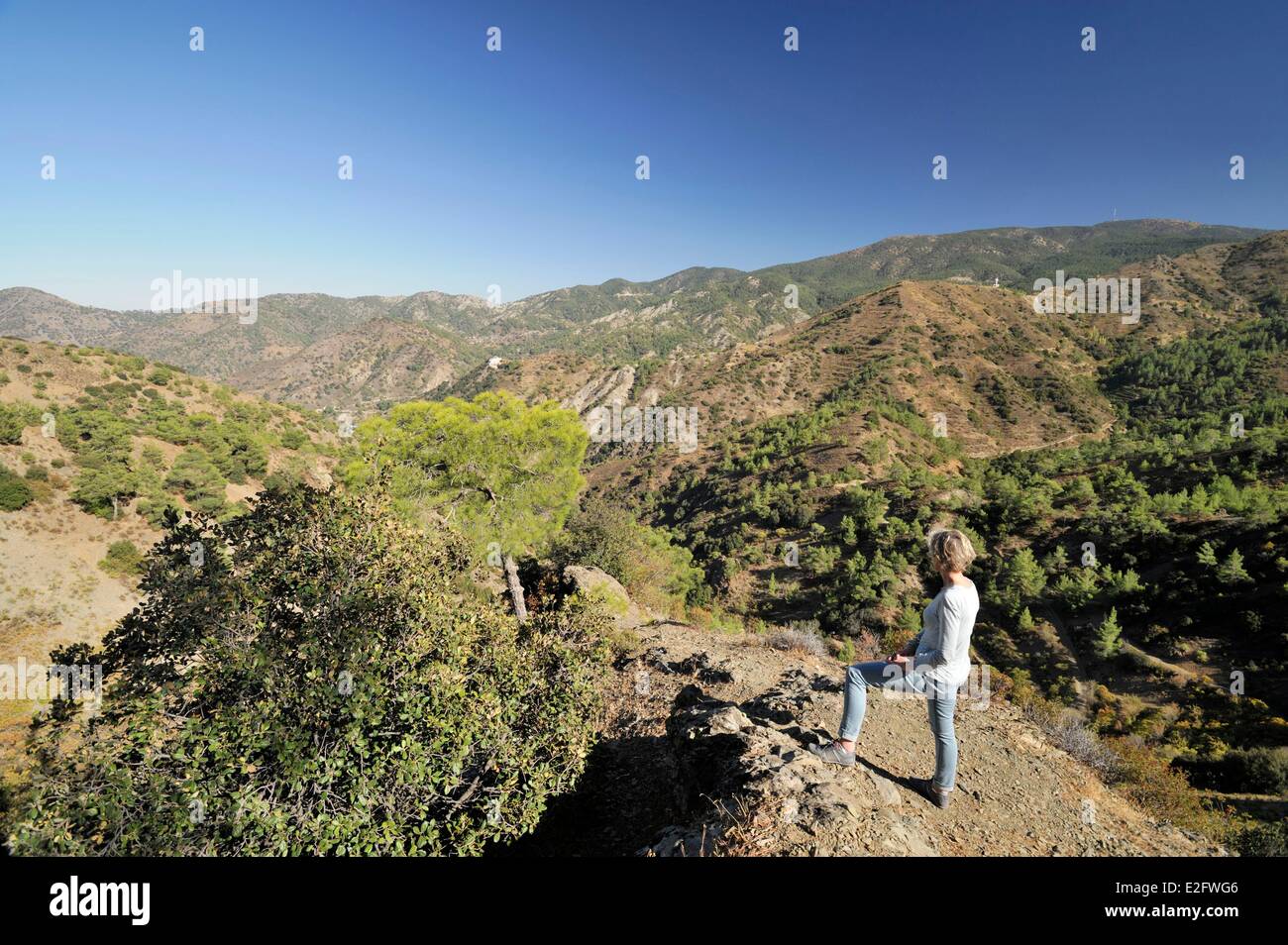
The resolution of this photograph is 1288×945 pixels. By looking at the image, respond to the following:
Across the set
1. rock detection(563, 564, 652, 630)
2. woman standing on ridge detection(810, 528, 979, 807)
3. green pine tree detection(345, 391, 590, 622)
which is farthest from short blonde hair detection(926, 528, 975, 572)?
rock detection(563, 564, 652, 630)

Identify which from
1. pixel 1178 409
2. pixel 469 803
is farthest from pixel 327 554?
pixel 1178 409

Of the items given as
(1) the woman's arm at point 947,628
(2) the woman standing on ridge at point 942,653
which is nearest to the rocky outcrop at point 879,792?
(2) the woman standing on ridge at point 942,653

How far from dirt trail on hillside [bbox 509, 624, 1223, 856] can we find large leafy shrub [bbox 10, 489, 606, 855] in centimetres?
142

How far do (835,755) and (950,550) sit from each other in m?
2.49

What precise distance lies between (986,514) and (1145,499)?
23.2 feet

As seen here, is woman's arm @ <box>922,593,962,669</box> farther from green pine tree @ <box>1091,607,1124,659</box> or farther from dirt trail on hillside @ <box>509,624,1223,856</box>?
green pine tree @ <box>1091,607,1124,659</box>

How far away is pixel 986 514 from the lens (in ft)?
93.2

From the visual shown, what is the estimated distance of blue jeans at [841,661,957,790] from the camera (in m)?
4.02

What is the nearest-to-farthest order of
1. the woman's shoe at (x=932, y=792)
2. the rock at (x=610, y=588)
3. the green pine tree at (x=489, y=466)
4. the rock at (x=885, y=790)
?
the rock at (x=885, y=790) → the woman's shoe at (x=932, y=792) → the green pine tree at (x=489, y=466) → the rock at (x=610, y=588)

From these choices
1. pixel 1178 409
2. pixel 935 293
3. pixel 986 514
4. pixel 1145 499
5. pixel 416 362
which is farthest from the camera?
pixel 416 362

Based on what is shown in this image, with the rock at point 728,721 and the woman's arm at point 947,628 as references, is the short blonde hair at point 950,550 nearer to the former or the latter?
the woman's arm at point 947,628

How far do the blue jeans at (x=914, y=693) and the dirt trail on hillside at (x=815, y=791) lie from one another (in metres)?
0.49

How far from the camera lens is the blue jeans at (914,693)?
158 inches
